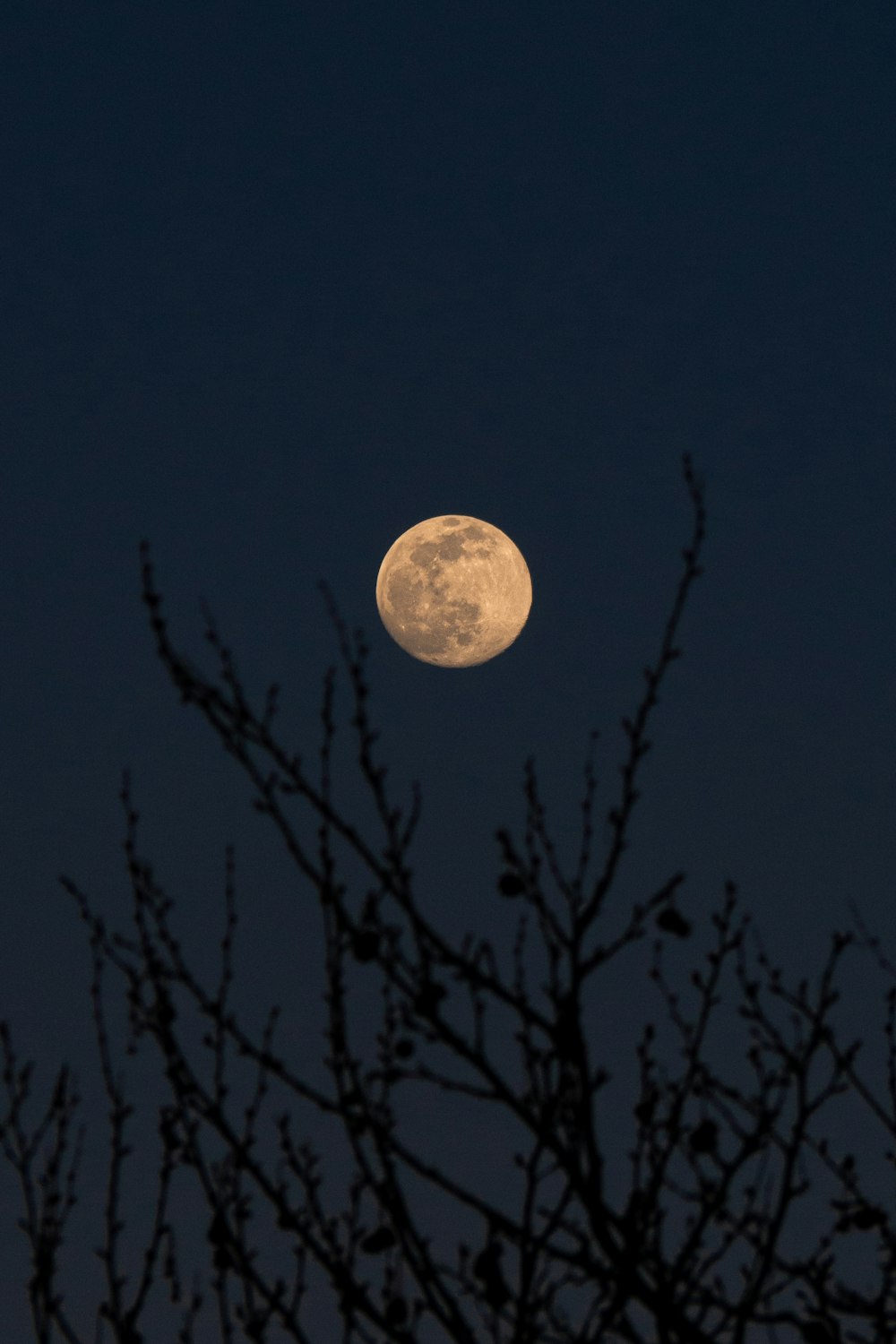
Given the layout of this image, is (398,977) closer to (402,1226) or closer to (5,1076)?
(402,1226)

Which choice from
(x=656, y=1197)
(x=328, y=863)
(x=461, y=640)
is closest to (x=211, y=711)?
(x=328, y=863)

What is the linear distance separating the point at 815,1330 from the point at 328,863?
2.48 metres

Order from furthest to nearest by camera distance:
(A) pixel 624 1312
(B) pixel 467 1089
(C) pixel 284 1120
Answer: (C) pixel 284 1120
(A) pixel 624 1312
(B) pixel 467 1089

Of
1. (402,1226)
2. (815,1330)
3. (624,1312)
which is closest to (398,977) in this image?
(402,1226)

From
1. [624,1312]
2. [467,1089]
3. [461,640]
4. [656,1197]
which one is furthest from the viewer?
[461,640]

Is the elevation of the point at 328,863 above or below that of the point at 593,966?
above

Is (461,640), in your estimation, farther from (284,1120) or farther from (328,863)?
(328,863)

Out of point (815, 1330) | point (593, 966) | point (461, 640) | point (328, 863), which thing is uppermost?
point (461, 640)

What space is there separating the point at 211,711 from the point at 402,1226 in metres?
1.83

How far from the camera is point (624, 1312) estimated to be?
525cm

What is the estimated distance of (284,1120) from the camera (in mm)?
6797

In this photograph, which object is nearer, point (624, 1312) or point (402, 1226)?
point (402, 1226)

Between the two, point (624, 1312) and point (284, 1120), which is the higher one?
point (284, 1120)

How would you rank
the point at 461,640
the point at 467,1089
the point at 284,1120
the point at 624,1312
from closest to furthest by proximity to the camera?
the point at 467,1089, the point at 624,1312, the point at 284,1120, the point at 461,640
